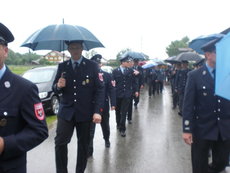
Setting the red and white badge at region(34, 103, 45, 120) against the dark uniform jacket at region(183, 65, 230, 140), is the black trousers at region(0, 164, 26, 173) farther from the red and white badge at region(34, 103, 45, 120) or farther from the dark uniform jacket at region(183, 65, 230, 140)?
the dark uniform jacket at region(183, 65, 230, 140)

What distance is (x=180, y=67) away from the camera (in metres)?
9.65

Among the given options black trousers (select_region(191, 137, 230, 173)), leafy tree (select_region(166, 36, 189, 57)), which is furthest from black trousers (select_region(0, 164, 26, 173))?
leafy tree (select_region(166, 36, 189, 57))

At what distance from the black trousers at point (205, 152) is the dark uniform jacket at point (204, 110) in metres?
0.10

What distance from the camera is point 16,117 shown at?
1787 mm

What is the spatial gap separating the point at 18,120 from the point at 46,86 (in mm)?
7425

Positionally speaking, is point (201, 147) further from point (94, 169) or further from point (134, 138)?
point (134, 138)

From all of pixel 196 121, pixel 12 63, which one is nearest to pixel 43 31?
pixel 196 121

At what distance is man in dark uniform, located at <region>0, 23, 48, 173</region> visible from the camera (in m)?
1.72

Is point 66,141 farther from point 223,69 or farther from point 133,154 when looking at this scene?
point 223,69

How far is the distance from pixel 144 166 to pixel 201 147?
1.68 m

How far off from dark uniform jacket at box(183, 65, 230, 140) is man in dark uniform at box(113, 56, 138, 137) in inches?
137

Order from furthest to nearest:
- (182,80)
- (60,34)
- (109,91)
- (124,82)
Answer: (182,80)
(124,82)
(109,91)
(60,34)

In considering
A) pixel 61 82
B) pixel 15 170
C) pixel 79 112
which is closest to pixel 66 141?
pixel 79 112

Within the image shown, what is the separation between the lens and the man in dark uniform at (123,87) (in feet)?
22.1
